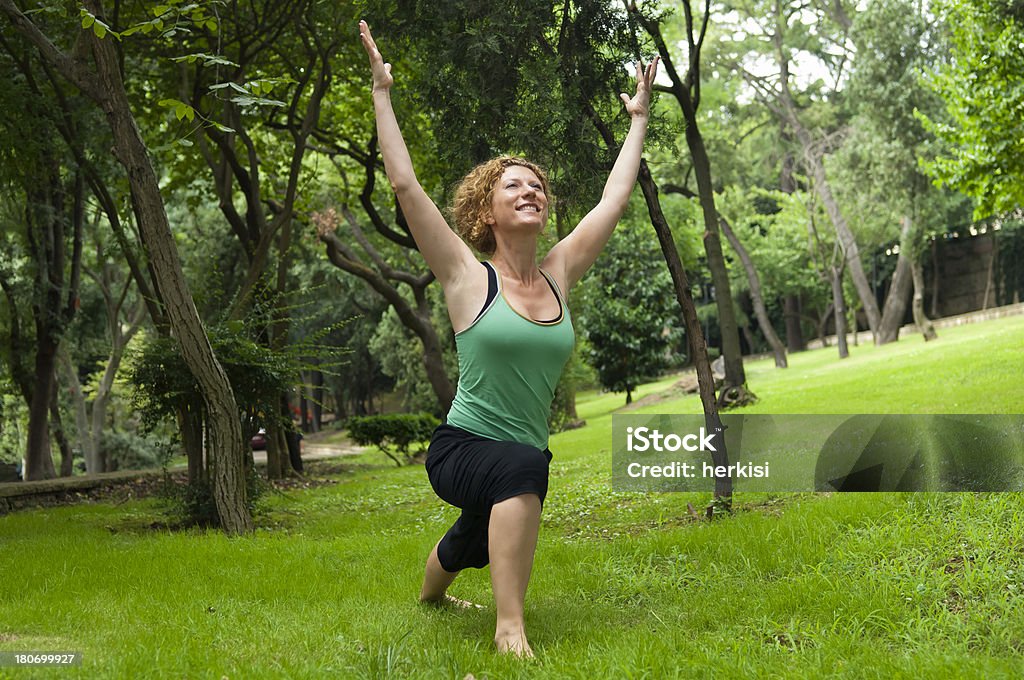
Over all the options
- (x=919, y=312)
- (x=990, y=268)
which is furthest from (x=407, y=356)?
(x=990, y=268)

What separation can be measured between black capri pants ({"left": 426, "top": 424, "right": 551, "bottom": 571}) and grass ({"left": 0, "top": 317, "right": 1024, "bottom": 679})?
14.1 inches

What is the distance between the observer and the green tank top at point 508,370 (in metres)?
3.45

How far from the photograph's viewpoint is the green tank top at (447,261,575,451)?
11.3 feet

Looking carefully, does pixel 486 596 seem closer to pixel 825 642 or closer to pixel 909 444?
pixel 825 642

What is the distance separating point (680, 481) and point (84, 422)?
16037 mm

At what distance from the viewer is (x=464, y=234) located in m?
4.09

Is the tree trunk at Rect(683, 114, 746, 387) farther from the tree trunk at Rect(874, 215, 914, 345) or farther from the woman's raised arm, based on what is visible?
the tree trunk at Rect(874, 215, 914, 345)

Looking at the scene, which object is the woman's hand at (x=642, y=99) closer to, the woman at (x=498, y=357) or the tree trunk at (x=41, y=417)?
the woman at (x=498, y=357)

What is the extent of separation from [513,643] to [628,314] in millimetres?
21219

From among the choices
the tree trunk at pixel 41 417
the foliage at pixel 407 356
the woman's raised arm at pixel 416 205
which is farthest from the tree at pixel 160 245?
the foliage at pixel 407 356

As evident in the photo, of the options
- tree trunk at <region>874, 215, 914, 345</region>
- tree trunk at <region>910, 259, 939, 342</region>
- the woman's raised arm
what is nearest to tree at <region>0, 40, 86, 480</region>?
the woman's raised arm

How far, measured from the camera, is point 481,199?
3916mm

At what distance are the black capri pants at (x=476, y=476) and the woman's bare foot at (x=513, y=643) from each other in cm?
46

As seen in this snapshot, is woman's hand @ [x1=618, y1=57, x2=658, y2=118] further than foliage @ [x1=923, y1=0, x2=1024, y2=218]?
No
